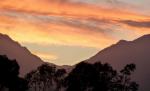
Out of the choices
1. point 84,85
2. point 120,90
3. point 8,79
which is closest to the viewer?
point 8,79

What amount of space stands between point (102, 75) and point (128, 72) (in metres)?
13.7

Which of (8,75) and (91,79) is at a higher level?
(8,75)

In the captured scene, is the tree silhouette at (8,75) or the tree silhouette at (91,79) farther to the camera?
the tree silhouette at (91,79)

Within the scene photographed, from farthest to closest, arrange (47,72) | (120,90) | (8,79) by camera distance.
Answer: (47,72)
(120,90)
(8,79)

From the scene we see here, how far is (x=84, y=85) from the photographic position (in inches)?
4993

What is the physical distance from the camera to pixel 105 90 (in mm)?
127125

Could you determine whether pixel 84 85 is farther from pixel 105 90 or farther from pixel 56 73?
pixel 56 73

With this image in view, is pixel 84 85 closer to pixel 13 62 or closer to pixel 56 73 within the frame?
pixel 13 62

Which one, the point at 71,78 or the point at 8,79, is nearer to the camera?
the point at 8,79

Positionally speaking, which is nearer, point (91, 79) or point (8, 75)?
point (8, 75)

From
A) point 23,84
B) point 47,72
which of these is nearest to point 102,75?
point 23,84

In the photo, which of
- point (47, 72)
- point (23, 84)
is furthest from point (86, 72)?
point (47, 72)

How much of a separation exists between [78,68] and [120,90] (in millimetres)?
16079

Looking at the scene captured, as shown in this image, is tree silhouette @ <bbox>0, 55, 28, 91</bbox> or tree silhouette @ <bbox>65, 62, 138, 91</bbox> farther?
tree silhouette @ <bbox>65, 62, 138, 91</bbox>
